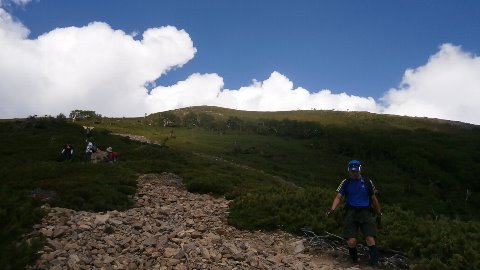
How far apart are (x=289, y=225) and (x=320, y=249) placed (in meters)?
1.95

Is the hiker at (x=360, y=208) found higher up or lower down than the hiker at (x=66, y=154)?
higher up

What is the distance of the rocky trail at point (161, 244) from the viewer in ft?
33.2

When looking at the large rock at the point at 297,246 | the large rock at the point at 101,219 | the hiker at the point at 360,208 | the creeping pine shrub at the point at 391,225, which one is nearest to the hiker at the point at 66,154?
the creeping pine shrub at the point at 391,225

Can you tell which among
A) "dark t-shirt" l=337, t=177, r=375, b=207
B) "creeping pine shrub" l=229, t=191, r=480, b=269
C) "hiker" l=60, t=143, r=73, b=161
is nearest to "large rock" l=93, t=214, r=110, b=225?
"creeping pine shrub" l=229, t=191, r=480, b=269

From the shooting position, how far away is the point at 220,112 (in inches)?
5797

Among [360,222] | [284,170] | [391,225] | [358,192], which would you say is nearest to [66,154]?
[391,225]

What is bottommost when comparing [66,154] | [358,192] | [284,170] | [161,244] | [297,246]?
[284,170]

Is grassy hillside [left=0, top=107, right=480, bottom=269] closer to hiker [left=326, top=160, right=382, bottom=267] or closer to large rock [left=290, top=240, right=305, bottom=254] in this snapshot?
large rock [left=290, top=240, right=305, bottom=254]

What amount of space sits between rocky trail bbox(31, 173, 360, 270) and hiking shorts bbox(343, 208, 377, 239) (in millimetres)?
980

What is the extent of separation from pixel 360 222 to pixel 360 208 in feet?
1.10

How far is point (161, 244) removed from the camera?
11.4 meters

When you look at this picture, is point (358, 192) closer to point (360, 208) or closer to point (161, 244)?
point (360, 208)

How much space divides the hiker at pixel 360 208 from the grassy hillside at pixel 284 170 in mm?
1360

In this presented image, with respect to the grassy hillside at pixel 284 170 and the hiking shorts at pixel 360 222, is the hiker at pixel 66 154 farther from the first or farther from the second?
the hiking shorts at pixel 360 222
